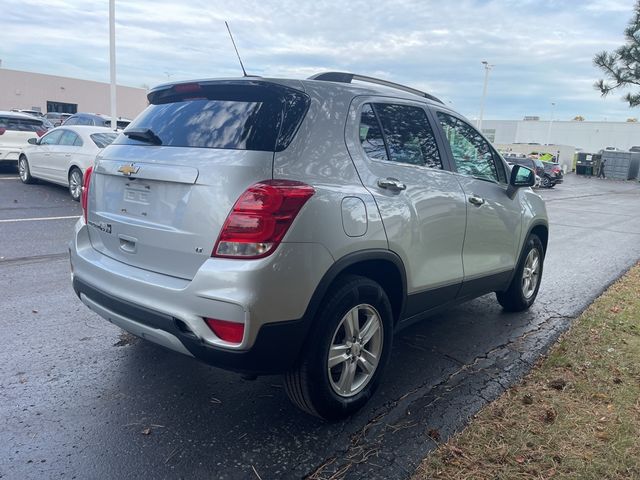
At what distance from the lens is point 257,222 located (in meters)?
2.63

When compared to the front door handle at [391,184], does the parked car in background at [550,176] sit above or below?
below

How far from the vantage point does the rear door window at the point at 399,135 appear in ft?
11.0

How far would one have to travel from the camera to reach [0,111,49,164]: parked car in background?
14.2 m

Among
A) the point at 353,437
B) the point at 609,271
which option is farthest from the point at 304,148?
the point at 609,271

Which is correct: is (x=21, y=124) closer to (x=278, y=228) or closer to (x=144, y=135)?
(x=144, y=135)

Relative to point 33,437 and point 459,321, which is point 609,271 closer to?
point 459,321

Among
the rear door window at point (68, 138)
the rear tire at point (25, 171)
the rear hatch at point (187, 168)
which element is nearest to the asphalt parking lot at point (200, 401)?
the rear hatch at point (187, 168)

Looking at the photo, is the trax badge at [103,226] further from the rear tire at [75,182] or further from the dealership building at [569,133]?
the dealership building at [569,133]

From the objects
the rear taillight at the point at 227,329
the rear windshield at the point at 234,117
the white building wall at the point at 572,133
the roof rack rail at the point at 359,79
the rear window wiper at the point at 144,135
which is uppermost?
the white building wall at the point at 572,133

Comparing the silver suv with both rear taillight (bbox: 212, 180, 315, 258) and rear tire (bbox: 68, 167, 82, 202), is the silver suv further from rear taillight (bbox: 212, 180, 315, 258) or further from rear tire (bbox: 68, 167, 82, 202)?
rear tire (bbox: 68, 167, 82, 202)

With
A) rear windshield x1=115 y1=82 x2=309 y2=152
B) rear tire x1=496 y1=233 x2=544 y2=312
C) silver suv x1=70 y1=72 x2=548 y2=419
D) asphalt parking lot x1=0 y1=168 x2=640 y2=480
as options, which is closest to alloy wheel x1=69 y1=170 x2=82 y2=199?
asphalt parking lot x1=0 y1=168 x2=640 y2=480

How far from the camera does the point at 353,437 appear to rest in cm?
306

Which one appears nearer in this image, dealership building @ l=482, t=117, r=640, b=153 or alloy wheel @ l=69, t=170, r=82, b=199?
alloy wheel @ l=69, t=170, r=82, b=199

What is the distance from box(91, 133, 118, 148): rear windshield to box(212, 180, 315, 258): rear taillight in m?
9.28
